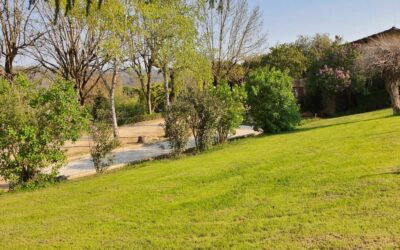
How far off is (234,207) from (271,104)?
10399mm

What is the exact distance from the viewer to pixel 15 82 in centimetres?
984

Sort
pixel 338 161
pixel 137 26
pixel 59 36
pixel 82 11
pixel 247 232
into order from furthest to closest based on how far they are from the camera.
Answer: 1. pixel 59 36
2. pixel 137 26
3. pixel 82 11
4. pixel 338 161
5. pixel 247 232

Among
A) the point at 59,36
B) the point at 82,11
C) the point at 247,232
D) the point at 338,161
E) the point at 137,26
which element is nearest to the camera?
the point at 247,232

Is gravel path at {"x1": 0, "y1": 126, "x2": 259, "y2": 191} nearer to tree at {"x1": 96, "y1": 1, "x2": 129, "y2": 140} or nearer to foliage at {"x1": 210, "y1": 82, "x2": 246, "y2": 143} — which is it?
foliage at {"x1": 210, "y1": 82, "x2": 246, "y2": 143}

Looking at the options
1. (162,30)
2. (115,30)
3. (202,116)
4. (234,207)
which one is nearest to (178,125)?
(202,116)

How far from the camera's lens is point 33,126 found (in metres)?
9.24

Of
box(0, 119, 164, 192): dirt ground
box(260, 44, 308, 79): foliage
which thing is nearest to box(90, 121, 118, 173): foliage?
box(0, 119, 164, 192): dirt ground

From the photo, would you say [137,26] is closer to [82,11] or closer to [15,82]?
[82,11]

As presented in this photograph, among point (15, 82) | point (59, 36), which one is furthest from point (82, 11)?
point (59, 36)

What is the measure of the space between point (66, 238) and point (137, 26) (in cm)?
1570

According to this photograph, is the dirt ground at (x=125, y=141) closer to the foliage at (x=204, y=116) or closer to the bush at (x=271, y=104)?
the foliage at (x=204, y=116)

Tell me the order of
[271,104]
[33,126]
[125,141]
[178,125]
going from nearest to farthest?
[33,126] < [178,125] < [271,104] < [125,141]

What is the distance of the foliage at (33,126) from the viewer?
8992 mm

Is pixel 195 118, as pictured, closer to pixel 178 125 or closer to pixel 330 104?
pixel 178 125
